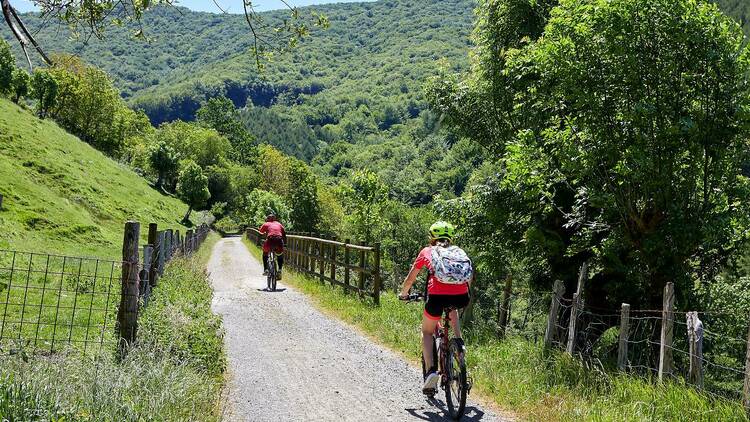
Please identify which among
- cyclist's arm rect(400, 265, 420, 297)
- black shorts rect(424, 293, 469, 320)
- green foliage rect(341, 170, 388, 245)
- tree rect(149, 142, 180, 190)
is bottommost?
black shorts rect(424, 293, 469, 320)

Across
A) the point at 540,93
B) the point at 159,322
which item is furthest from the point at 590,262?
the point at 159,322

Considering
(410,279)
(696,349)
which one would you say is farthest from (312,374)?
(696,349)

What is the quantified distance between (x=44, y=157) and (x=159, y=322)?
33.8m

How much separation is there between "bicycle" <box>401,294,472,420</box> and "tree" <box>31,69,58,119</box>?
58.3 m

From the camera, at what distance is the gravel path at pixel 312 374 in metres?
5.93

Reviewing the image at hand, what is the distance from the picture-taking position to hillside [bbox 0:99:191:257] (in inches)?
929

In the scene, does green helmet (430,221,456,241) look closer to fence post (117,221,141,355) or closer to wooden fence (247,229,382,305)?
fence post (117,221,141,355)

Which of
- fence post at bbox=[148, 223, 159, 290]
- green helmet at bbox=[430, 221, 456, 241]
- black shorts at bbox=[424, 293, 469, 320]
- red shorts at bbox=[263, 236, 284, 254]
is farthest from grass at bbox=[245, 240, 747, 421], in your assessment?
red shorts at bbox=[263, 236, 284, 254]

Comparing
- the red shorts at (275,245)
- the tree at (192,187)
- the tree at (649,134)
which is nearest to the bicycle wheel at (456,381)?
the tree at (649,134)

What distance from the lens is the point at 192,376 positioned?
5.61 meters

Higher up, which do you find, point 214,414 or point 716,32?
point 716,32

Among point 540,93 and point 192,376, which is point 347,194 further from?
point 192,376

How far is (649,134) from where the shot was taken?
8.73 metres

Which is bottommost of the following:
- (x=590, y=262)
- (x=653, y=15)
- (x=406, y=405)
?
(x=406, y=405)
